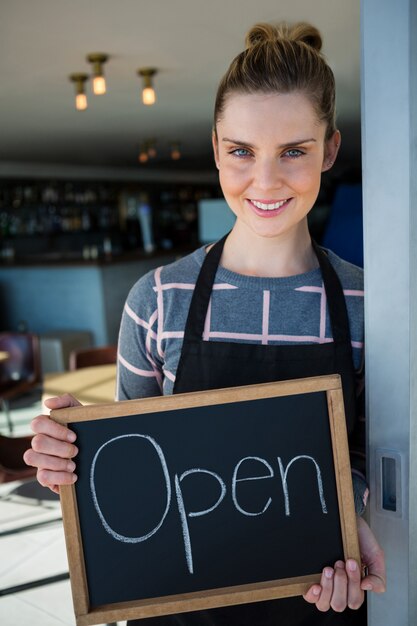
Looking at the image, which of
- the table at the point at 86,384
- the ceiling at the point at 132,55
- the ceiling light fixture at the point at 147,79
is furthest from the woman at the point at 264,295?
the ceiling light fixture at the point at 147,79

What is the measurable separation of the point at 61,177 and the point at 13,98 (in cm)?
539

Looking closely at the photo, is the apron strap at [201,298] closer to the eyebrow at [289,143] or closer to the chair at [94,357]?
the eyebrow at [289,143]

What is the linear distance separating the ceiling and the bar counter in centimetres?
167

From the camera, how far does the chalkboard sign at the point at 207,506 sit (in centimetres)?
94

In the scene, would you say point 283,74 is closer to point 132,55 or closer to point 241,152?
point 241,152

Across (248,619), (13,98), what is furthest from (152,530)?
(13,98)

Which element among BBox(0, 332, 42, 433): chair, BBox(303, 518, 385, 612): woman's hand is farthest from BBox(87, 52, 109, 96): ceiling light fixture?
BBox(303, 518, 385, 612): woman's hand

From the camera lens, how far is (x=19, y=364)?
175 inches

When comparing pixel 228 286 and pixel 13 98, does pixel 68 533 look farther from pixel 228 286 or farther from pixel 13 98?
pixel 13 98

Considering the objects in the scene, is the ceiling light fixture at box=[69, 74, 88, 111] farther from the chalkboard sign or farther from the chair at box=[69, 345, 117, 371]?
the chalkboard sign

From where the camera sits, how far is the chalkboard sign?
941 mm

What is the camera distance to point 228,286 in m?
1.17

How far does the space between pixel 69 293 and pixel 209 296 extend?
6301 mm

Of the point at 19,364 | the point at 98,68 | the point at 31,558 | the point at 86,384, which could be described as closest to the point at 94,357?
the point at 86,384
